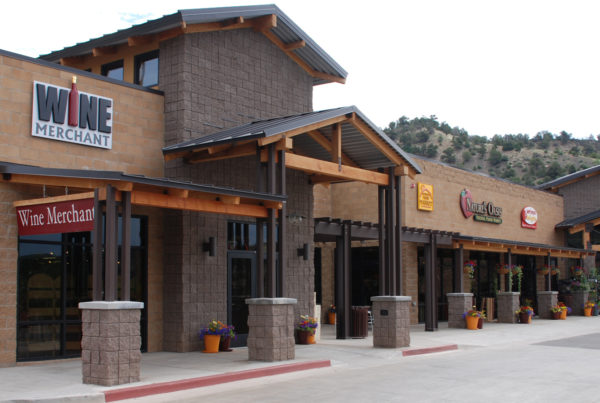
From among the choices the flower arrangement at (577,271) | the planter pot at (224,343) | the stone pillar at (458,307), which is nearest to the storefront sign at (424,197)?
the stone pillar at (458,307)

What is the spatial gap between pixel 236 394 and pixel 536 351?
9330 millimetres

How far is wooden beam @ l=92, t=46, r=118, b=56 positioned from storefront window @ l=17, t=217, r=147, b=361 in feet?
17.1

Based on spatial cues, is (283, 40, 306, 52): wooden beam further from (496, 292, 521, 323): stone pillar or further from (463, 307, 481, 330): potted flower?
(496, 292, 521, 323): stone pillar

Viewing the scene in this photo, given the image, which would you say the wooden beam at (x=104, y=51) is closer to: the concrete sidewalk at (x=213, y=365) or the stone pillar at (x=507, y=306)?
the concrete sidewalk at (x=213, y=365)

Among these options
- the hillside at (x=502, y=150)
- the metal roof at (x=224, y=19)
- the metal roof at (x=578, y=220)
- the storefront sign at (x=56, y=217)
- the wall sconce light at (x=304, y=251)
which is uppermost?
the hillside at (x=502, y=150)

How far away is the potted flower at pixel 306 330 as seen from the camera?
18.1m

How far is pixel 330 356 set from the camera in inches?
608

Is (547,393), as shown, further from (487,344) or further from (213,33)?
(213,33)

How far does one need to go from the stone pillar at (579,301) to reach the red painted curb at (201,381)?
2237cm

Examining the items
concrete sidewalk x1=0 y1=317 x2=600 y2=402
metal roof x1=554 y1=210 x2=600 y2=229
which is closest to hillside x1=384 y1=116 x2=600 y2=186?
metal roof x1=554 y1=210 x2=600 y2=229

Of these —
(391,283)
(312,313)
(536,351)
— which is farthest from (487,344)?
(312,313)

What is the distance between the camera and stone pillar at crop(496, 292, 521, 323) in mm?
27031

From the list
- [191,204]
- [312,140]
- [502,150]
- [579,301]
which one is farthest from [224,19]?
[502,150]

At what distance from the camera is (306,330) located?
18125 mm
